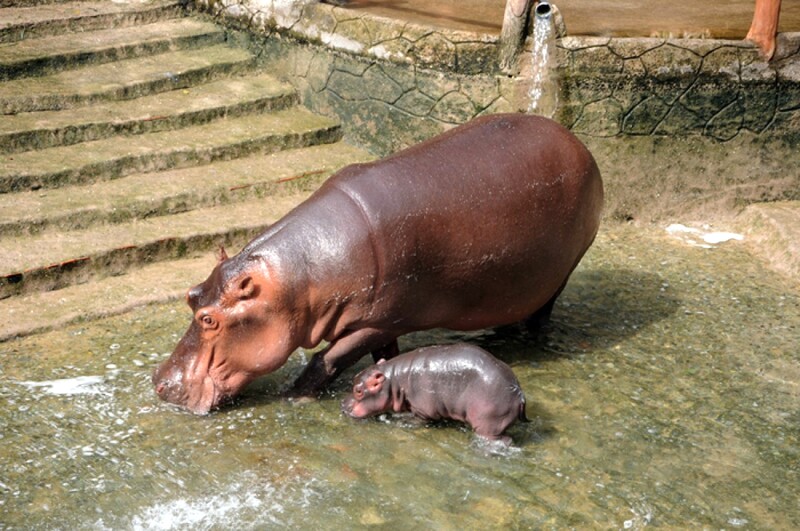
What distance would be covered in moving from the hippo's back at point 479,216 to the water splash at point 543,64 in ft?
5.66

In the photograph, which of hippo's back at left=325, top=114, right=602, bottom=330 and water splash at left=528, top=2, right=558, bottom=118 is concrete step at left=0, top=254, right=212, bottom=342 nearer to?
hippo's back at left=325, top=114, right=602, bottom=330

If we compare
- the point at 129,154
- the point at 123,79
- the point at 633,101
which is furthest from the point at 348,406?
the point at 123,79

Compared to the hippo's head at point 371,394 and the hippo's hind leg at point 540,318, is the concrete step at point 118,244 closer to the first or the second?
the hippo's hind leg at point 540,318

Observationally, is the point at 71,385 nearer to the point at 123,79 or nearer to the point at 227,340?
the point at 227,340

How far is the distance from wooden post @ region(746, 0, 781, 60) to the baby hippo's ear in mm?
4122

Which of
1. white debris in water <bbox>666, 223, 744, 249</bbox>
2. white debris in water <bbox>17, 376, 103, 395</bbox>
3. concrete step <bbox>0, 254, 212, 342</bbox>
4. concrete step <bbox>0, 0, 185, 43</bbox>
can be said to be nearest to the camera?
white debris in water <bbox>17, 376, 103, 395</bbox>

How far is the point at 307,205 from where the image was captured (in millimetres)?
5355

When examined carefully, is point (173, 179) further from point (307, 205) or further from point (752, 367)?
point (752, 367)

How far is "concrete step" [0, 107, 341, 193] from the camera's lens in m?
7.38

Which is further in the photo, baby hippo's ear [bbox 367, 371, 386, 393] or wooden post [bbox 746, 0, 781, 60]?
wooden post [bbox 746, 0, 781, 60]

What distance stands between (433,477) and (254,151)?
3.93 m

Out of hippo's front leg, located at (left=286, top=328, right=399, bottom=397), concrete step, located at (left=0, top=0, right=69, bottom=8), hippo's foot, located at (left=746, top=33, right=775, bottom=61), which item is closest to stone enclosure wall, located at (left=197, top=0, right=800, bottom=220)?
hippo's foot, located at (left=746, top=33, right=775, bottom=61)

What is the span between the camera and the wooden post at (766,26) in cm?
767

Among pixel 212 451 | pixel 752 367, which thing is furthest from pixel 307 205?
pixel 752 367
